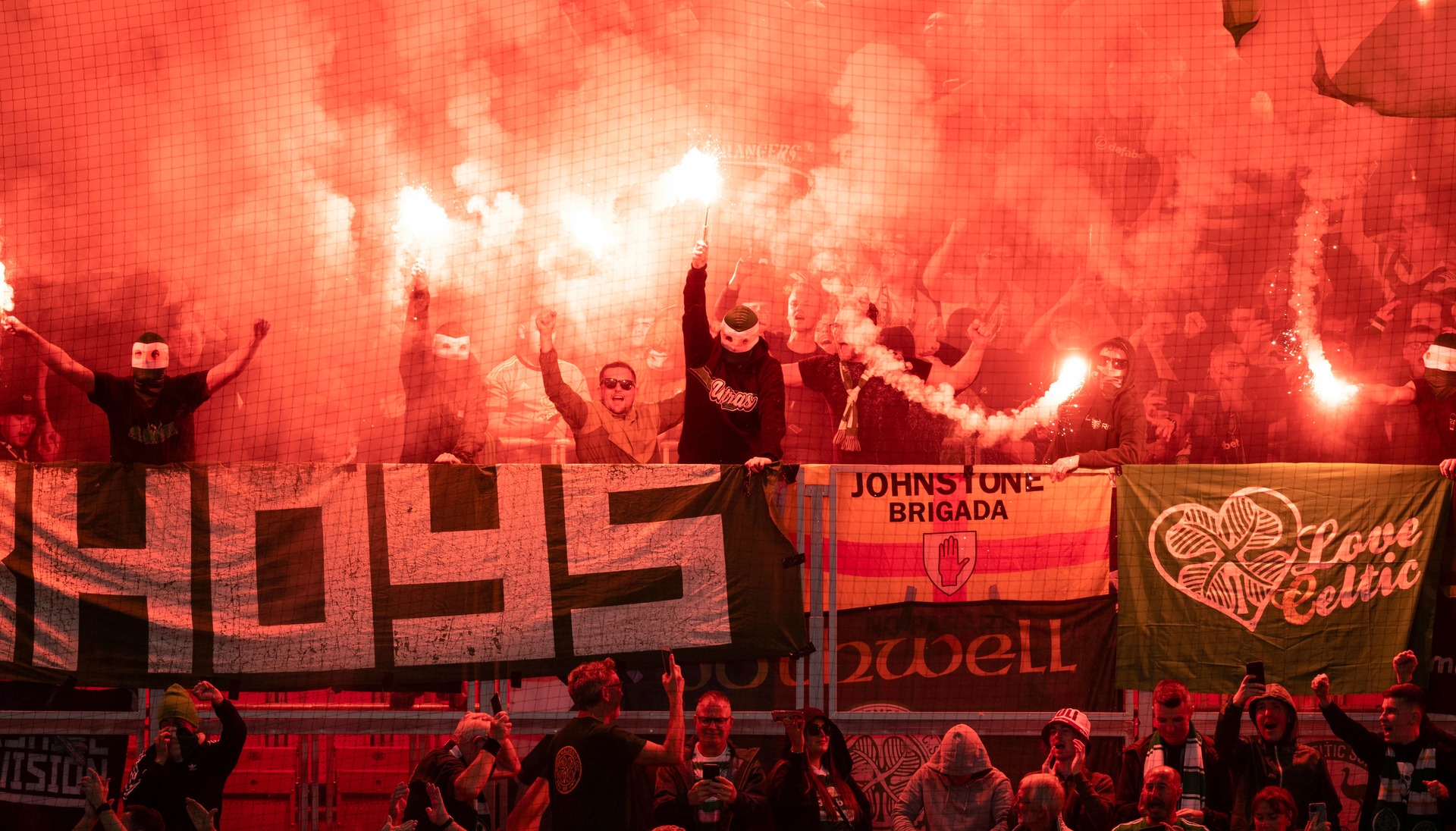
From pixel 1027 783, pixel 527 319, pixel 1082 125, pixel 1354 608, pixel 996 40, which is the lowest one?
pixel 1027 783

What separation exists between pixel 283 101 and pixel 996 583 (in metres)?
8.47

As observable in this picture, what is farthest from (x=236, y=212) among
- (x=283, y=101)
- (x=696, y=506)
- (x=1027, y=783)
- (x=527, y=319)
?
(x=1027, y=783)

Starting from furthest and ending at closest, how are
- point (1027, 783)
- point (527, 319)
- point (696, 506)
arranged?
1. point (527, 319)
2. point (696, 506)
3. point (1027, 783)

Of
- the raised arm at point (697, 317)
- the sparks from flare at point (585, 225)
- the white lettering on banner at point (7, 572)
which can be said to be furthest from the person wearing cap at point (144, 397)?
the sparks from flare at point (585, 225)

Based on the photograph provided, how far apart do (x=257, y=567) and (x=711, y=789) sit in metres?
3.83

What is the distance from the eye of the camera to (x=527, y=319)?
1191cm

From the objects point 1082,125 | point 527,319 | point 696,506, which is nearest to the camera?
point 696,506

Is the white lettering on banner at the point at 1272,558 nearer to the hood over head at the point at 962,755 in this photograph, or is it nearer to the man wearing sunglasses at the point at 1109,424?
the man wearing sunglasses at the point at 1109,424

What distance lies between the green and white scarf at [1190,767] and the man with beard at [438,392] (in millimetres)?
6102

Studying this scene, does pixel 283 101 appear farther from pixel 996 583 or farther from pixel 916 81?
pixel 996 583

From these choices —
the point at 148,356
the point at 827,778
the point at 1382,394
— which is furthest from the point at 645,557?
the point at 1382,394

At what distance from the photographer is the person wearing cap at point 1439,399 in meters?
9.32

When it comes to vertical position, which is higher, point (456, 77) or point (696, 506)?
point (456, 77)

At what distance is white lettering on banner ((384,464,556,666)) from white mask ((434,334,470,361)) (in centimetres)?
345
